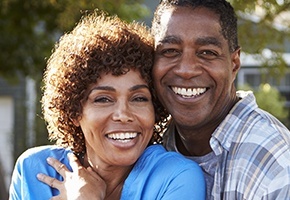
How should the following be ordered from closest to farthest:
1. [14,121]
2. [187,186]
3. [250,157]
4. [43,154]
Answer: [250,157] → [187,186] → [43,154] → [14,121]

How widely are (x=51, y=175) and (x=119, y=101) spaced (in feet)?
2.08

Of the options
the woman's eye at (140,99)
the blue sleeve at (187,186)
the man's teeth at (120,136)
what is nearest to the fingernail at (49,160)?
the man's teeth at (120,136)

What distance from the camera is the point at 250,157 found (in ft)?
11.2

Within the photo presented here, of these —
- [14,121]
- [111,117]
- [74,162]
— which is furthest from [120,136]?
[14,121]

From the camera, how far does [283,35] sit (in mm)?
6961

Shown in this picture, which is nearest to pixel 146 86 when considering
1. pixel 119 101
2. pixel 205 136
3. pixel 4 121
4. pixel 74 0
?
pixel 119 101

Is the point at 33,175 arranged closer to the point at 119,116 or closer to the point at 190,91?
the point at 119,116

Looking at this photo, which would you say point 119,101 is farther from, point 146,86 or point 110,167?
point 110,167

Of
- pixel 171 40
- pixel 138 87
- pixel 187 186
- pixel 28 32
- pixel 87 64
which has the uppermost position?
pixel 28 32

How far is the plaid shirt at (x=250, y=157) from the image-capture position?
10.8 ft

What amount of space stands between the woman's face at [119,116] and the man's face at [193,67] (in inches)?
5.7

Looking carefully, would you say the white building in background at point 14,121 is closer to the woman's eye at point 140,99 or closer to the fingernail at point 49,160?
the fingernail at point 49,160

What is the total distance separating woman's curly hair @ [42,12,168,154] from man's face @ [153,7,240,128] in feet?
0.29

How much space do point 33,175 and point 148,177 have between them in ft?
2.24
